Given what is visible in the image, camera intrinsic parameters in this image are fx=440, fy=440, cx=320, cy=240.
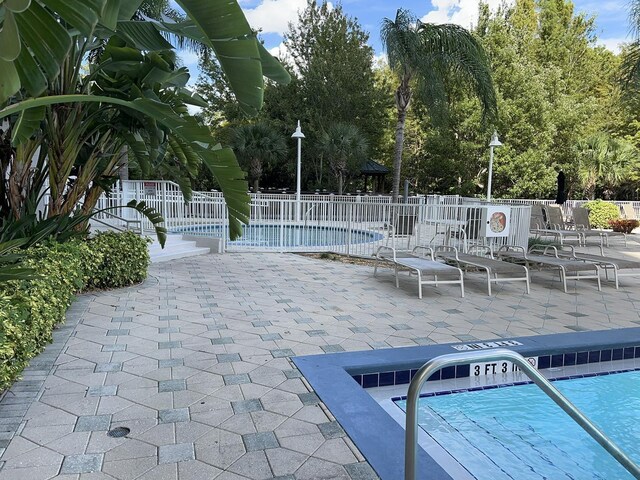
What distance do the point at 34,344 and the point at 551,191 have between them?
2512 cm

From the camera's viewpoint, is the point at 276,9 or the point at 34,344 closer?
the point at 34,344

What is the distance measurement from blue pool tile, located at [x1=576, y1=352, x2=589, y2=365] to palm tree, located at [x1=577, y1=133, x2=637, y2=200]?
19.9 m

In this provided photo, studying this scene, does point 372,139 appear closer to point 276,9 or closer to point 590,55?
point 276,9

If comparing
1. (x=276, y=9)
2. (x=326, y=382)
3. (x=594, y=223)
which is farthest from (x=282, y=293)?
(x=276, y=9)

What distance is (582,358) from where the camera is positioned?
167 inches

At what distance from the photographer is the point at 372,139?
27.0 meters

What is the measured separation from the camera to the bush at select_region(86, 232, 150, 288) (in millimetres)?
6137

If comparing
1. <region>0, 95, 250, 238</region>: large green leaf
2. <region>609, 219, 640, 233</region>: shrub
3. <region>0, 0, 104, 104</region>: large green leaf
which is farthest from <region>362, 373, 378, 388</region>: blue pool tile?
<region>609, 219, 640, 233</region>: shrub

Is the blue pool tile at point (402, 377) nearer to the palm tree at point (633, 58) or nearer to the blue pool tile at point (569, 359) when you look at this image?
the blue pool tile at point (569, 359)

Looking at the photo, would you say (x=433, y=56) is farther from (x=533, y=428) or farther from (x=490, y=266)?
(x=533, y=428)

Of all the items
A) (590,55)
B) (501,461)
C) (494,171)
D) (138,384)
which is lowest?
(501,461)

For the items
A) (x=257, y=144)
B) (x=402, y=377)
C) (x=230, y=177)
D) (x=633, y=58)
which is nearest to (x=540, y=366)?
(x=402, y=377)

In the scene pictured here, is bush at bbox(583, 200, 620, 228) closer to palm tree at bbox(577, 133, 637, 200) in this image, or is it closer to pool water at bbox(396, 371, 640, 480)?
palm tree at bbox(577, 133, 637, 200)

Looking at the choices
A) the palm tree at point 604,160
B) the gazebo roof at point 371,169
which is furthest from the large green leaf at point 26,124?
the palm tree at point 604,160
